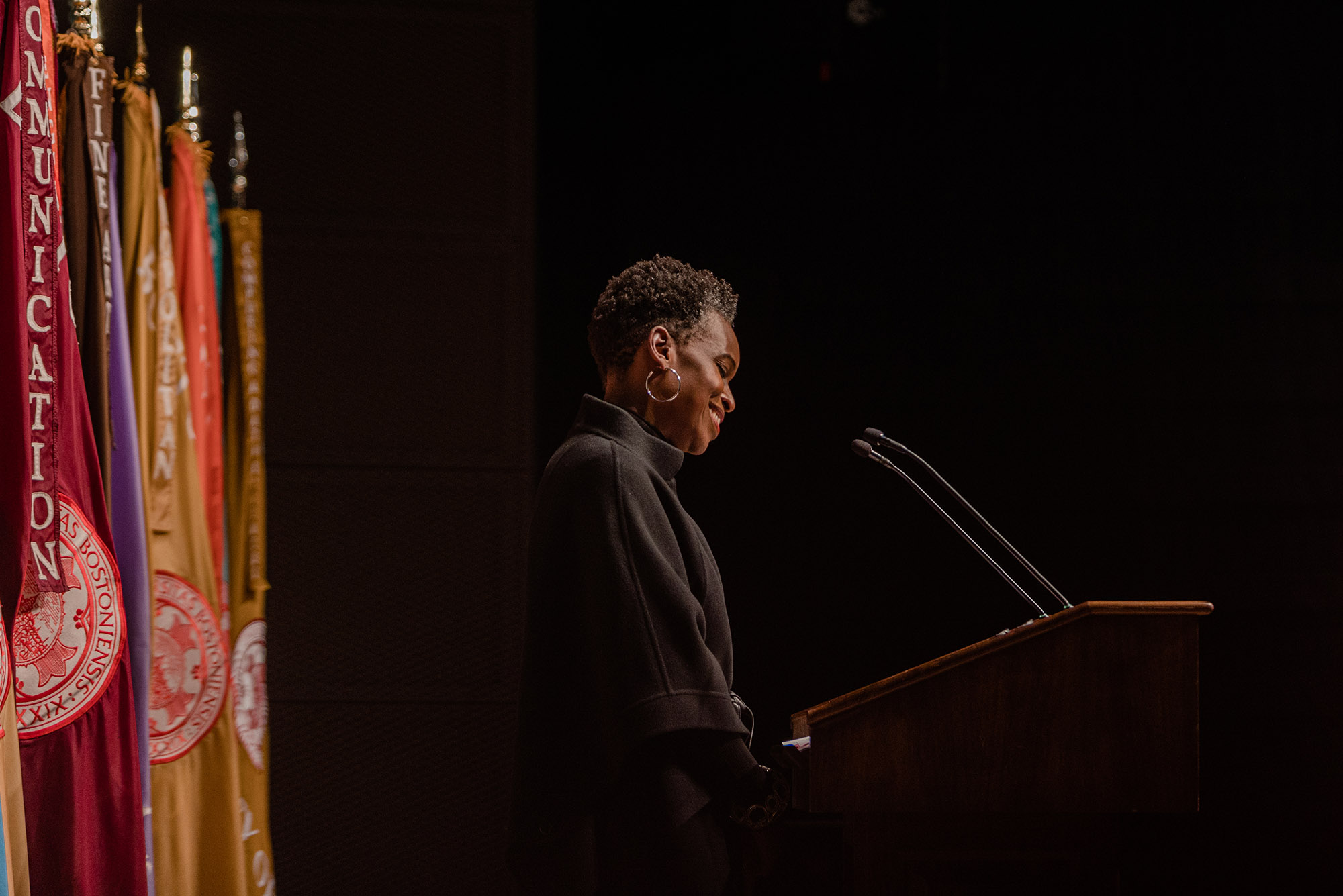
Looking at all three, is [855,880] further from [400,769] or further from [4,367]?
[400,769]

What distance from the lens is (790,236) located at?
9.02ft

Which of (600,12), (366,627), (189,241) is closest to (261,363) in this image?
(189,241)

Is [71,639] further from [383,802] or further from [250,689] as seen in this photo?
[383,802]

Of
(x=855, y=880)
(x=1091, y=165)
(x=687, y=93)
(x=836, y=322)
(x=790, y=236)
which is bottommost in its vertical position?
(x=855, y=880)

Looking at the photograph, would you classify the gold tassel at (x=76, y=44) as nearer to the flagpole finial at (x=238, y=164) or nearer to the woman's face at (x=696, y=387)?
the flagpole finial at (x=238, y=164)

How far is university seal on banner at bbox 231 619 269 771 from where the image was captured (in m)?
2.19

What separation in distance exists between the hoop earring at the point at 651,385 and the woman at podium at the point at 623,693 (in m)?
0.07

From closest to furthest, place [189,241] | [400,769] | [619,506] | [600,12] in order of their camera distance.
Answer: [619,506]
[189,241]
[400,769]
[600,12]

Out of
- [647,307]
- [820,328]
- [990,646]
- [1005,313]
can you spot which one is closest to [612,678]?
[990,646]

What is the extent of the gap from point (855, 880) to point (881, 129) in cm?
201

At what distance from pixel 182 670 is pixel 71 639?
0.54 meters

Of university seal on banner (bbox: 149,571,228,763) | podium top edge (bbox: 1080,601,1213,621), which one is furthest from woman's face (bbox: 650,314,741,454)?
university seal on banner (bbox: 149,571,228,763)

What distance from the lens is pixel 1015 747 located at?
4.30 feet

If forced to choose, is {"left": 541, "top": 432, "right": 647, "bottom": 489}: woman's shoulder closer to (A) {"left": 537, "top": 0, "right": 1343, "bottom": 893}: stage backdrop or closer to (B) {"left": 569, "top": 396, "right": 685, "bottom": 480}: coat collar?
(B) {"left": 569, "top": 396, "right": 685, "bottom": 480}: coat collar
